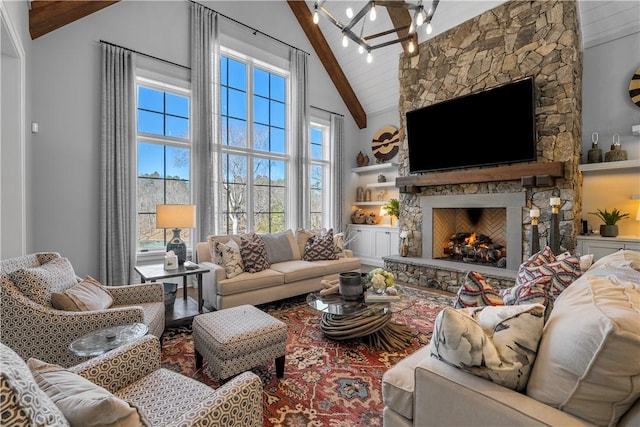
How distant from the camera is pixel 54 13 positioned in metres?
3.21

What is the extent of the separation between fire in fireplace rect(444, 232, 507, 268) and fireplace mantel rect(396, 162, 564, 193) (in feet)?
3.25

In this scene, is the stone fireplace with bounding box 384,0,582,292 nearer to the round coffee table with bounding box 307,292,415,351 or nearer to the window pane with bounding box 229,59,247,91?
the round coffee table with bounding box 307,292,415,351

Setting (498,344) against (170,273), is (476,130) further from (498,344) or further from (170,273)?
(170,273)

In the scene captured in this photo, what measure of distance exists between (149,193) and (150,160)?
1.51 ft

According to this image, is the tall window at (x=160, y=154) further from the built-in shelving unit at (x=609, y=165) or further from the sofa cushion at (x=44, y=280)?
the built-in shelving unit at (x=609, y=165)

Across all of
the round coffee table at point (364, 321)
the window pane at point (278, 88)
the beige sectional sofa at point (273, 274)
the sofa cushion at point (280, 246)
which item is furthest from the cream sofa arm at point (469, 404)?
the window pane at point (278, 88)

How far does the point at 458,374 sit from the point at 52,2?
472cm

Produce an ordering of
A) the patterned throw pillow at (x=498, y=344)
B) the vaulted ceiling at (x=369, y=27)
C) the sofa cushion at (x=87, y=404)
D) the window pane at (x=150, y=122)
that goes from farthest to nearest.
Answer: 1. the window pane at (x=150, y=122)
2. the vaulted ceiling at (x=369, y=27)
3. the patterned throw pillow at (x=498, y=344)
4. the sofa cushion at (x=87, y=404)

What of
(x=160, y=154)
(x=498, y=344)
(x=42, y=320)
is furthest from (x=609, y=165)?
(x=160, y=154)

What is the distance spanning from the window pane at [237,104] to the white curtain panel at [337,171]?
6.47 ft

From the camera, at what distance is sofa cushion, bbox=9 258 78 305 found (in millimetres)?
1730

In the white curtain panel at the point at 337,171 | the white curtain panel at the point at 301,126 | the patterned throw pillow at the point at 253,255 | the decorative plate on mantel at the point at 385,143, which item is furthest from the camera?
the white curtain panel at the point at 337,171

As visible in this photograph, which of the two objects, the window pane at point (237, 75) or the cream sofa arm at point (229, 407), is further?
the window pane at point (237, 75)

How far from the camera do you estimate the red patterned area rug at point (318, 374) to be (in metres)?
1.76
